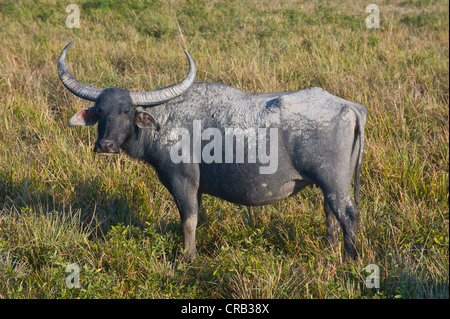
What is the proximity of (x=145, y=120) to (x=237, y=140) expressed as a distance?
2.63ft

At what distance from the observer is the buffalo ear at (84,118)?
3.90 metres

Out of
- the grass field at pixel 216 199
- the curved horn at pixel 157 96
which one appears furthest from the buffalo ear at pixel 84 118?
the grass field at pixel 216 199

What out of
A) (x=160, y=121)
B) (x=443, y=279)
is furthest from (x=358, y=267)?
(x=160, y=121)

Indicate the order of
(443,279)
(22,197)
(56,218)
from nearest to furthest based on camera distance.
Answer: (443,279)
(56,218)
(22,197)

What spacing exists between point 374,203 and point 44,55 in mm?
6541

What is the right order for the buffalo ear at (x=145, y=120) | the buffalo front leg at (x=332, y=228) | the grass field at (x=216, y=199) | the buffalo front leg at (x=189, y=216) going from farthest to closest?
the buffalo front leg at (x=332, y=228) → the buffalo front leg at (x=189, y=216) → the buffalo ear at (x=145, y=120) → the grass field at (x=216, y=199)

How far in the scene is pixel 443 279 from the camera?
10.4 ft

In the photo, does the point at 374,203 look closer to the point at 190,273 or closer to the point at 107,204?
the point at 190,273

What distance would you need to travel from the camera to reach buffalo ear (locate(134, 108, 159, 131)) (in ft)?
12.2

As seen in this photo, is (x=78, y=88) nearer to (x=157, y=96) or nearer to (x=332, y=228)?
(x=157, y=96)

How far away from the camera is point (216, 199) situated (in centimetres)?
471

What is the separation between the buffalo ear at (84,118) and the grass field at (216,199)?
3.03 ft

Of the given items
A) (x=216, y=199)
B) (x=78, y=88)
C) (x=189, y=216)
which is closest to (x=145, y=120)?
(x=78, y=88)

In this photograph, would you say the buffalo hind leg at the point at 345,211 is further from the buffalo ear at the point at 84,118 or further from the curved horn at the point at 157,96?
the buffalo ear at the point at 84,118
